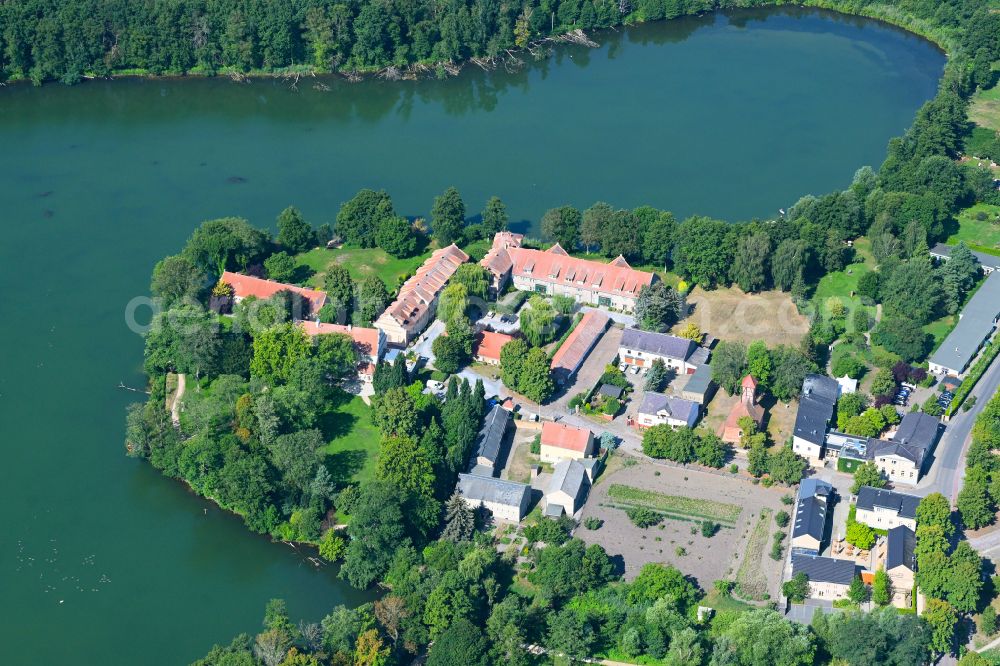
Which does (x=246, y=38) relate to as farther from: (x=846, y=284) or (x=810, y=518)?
(x=810, y=518)

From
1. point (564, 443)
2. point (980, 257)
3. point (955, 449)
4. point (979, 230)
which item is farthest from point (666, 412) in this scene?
point (979, 230)

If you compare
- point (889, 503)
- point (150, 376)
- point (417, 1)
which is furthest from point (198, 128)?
point (889, 503)

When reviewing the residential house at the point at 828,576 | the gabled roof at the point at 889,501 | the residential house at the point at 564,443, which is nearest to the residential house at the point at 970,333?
the gabled roof at the point at 889,501

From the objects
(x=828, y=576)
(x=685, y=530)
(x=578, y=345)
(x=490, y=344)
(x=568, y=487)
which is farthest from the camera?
(x=578, y=345)

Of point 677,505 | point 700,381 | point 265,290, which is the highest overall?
point 265,290

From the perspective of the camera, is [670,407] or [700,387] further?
[700,387]

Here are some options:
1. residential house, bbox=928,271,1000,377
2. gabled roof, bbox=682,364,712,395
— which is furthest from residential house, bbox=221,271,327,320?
residential house, bbox=928,271,1000,377

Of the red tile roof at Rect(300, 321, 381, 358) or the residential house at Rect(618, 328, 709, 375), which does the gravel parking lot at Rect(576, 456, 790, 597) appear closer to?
the residential house at Rect(618, 328, 709, 375)
